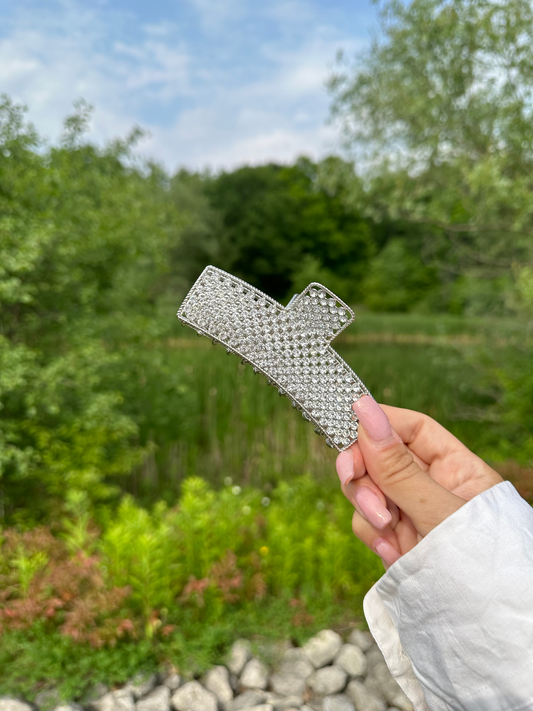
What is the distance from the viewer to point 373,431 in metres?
1.23

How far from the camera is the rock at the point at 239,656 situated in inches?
96.3

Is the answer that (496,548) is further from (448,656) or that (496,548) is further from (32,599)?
(32,599)

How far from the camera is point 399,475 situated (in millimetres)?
1172

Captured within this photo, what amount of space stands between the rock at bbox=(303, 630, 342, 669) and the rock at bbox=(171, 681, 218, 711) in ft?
1.76

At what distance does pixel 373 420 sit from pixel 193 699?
1755mm

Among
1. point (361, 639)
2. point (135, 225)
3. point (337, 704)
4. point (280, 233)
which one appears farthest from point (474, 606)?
point (280, 233)

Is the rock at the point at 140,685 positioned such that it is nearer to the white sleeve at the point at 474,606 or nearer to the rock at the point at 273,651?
the rock at the point at 273,651

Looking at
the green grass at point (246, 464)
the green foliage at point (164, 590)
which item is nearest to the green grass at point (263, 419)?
the green grass at point (246, 464)

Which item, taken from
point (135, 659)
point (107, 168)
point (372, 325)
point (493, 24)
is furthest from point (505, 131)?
point (372, 325)

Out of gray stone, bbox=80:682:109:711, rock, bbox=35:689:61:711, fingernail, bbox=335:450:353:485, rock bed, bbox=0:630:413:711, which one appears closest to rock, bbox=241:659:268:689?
rock bed, bbox=0:630:413:711

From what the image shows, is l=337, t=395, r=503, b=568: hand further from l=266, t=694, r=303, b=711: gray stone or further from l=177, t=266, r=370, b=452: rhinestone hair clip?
l=266, t=694, r=303, b=711: gray stone

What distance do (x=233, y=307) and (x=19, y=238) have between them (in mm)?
2926

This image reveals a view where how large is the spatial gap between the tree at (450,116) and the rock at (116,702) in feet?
15.3

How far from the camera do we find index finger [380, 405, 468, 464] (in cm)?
154
